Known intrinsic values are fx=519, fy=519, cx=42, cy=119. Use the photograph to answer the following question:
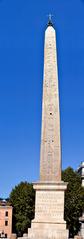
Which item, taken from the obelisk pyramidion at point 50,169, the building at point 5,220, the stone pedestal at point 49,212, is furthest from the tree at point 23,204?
the stone pedestal at point 49,212

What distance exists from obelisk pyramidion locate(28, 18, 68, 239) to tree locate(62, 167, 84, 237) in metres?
27.5

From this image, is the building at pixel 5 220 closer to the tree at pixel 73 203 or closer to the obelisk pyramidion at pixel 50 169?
the tree at pixel 73 203

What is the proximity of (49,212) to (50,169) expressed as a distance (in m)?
2.33

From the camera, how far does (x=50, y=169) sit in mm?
27672

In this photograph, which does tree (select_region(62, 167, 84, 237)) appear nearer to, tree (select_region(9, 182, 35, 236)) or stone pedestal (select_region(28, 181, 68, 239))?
tree (select_region(9, 182, 35, 236))

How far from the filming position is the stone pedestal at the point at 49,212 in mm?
26422

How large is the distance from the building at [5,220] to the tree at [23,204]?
1.43 metres

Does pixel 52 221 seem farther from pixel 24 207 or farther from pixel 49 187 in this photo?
pixel 24 207

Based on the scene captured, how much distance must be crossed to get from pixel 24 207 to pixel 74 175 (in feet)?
22.4

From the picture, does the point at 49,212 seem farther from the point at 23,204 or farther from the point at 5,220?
the point at 5,220

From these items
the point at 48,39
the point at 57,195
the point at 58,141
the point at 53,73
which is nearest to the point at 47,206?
the point at 57,195

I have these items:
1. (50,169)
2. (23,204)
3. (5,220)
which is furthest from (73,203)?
(50,169)

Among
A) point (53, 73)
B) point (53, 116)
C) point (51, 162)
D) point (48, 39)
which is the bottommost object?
point (51, 162)

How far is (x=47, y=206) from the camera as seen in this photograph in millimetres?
26797
